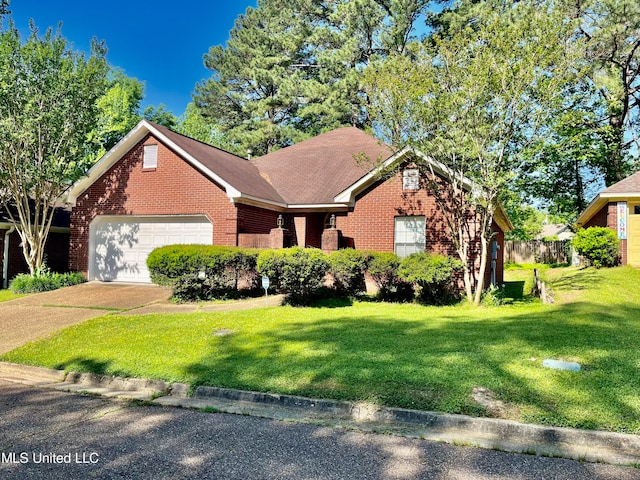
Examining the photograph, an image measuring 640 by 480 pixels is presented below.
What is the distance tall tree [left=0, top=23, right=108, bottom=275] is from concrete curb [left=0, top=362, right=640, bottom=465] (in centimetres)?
1136

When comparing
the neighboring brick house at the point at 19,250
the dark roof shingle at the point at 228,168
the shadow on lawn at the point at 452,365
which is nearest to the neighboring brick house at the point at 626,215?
the shadow on lawn at the point at 452,365

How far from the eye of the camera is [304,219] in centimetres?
1583

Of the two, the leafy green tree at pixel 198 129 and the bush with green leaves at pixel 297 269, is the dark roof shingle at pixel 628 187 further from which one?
the leafy green tree at pixel 198 129

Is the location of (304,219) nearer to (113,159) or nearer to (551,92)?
(113,159)

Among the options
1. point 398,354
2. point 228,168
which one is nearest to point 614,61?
point 228,168

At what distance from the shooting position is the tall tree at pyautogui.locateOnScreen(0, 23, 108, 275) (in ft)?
46.6

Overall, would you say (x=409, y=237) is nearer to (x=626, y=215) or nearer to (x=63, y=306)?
(x=626, y=215)

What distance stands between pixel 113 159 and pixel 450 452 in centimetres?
1568

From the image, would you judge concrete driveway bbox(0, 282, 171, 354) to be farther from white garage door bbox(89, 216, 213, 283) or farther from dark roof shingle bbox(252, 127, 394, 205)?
dark roof shingle bbox(252, 127, 394, 205)

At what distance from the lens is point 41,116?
14289 millimetres

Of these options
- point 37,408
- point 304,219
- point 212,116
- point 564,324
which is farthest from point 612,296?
point 212,116

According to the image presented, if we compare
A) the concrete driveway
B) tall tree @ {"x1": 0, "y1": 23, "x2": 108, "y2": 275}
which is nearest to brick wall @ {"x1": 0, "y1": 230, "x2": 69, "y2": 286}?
tall tree @ {"x1": 0, "y1": 23, "x2": 108, "y2": 275}

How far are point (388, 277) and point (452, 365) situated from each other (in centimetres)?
639

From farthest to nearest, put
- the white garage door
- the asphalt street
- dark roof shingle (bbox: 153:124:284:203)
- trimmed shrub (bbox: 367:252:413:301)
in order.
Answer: the white garage door
dark roof shingle (bbox: 153:124:284:203)
trimmed shrub (bbox: 367:252:413:301)
the asphalt street
